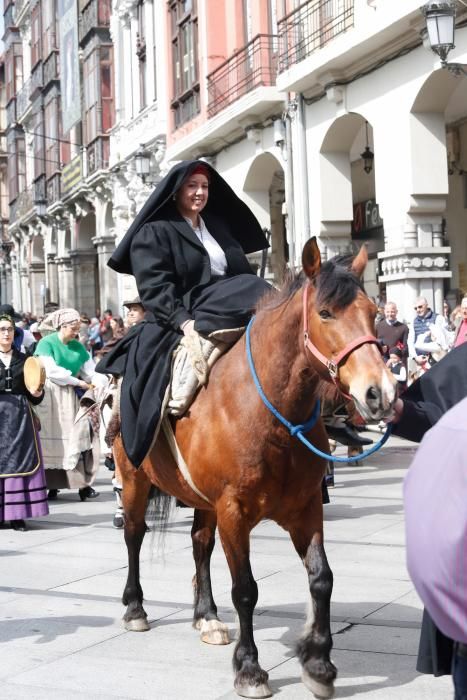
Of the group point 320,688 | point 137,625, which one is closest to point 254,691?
point 320,688

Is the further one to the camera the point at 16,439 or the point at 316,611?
the point at 16,439

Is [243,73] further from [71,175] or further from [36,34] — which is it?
[36,34]

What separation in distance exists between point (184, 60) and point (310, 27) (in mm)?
7281

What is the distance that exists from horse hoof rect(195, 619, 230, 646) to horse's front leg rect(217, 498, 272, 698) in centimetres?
79

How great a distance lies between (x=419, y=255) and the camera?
17125 millimetres

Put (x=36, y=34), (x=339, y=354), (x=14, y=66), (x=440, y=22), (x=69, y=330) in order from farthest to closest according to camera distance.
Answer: (x=14, y=66), (x=36, y=34), (x=440, y=22), (x=69, y=330), (x=339, y=354)

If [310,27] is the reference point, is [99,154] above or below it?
above

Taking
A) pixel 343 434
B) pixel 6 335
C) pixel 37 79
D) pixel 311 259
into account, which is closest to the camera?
pixel 311 259

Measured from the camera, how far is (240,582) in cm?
518

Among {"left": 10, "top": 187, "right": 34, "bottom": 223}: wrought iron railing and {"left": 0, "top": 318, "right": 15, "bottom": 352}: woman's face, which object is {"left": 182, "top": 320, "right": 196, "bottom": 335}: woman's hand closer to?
{"left": 0, "top": 318, "right": 15, "bottom": 352}: woman's face

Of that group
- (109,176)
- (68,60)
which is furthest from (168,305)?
(68,60)

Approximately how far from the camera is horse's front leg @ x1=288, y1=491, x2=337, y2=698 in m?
5.02

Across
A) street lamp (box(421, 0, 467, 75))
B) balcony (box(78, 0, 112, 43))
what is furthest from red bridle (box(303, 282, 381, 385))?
balcony (box(78, 0, 112, 43))

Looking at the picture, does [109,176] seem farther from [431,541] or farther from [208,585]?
[431,541]
